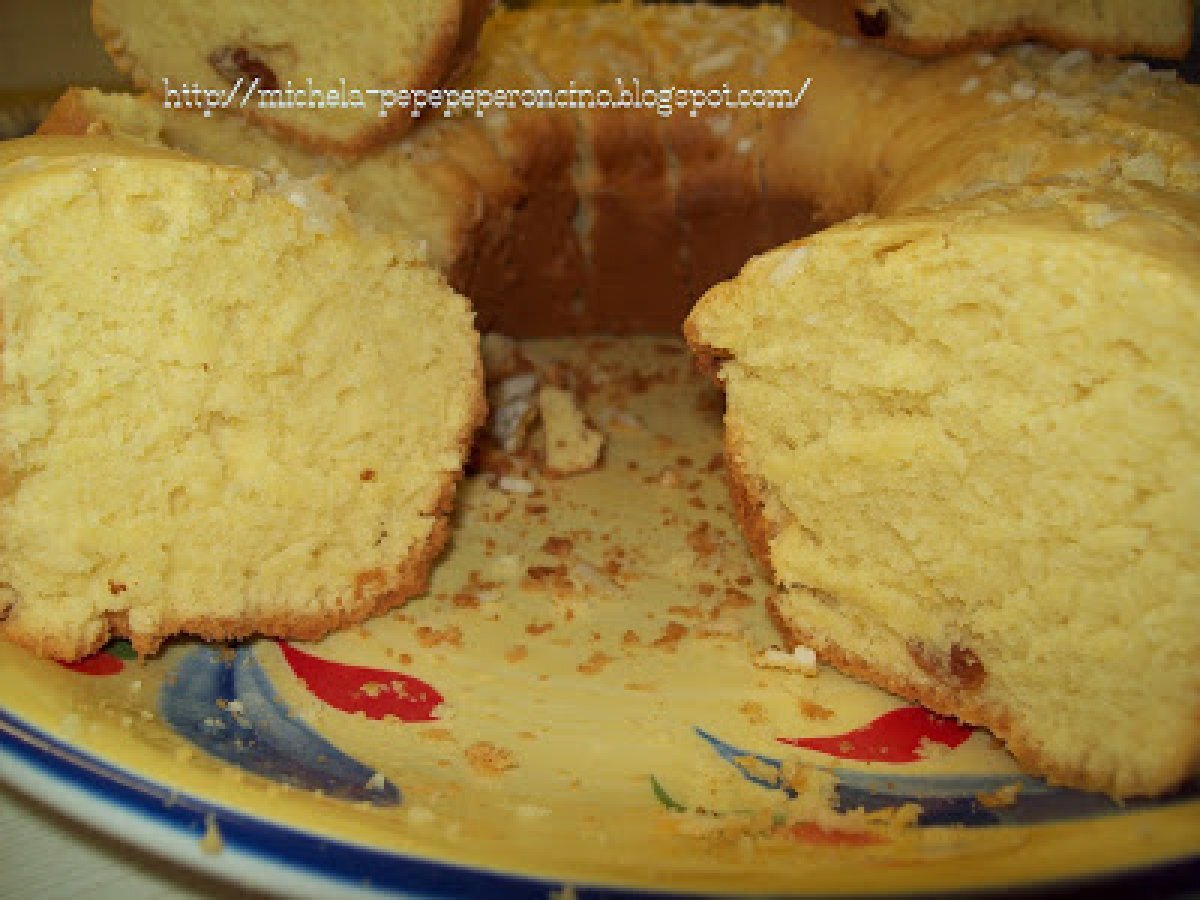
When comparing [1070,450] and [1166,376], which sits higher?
[1166,376]

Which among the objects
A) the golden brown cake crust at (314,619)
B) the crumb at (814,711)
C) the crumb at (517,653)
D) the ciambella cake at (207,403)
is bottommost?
the crumb at (814,711)

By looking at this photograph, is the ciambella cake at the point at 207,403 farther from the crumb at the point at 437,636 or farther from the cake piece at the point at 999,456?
the cake piece at the point at 999,456

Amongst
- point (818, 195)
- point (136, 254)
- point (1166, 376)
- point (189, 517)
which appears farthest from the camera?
point (818, 195)

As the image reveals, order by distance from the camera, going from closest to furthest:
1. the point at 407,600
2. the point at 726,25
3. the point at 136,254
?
the point at 136,254 < the point at 407,600 < the point at 726,25

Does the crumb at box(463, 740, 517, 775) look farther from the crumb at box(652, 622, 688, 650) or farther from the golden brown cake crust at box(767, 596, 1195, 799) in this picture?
the golden brown cake crust at box(767, 596, 1195, 799)

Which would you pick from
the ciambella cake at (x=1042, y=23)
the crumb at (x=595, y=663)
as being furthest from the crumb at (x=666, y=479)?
the ciambella cake at (x=1042, y=23)

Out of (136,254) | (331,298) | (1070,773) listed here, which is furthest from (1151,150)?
(136,254)

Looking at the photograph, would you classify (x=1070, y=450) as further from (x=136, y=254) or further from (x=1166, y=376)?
(x=136, y=254)
